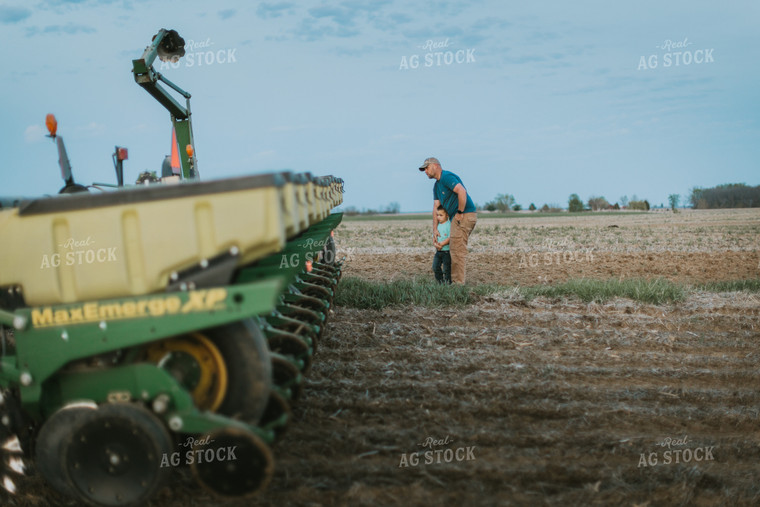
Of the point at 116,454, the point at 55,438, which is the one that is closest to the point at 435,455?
the point at 116,454

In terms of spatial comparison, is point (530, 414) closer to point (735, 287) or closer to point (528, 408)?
point (528, 408)

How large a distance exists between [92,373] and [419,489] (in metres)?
1.91

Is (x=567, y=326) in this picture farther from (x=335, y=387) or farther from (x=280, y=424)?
(x=280, y=424)

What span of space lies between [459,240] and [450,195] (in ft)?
2.30

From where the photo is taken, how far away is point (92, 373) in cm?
356

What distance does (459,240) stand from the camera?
9797 millimetres

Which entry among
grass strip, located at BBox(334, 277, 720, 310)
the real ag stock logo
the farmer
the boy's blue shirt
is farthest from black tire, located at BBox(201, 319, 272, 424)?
the boy's blue shirt

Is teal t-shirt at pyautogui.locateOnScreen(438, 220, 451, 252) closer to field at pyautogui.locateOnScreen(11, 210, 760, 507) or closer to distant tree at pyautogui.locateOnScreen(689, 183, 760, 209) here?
field at pyautogui.locateOnScreen(11, 210, 760, 507)

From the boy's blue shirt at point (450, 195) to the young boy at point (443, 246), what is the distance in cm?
15

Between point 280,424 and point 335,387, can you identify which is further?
point 335,387

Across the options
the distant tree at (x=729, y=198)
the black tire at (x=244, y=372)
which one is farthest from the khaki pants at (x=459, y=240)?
the distant tree at (x=729, y=198)

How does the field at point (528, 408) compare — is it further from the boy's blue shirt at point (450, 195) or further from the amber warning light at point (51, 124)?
the amber warning light at point (51, 124)

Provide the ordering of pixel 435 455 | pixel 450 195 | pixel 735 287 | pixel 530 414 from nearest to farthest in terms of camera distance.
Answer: pixel 435 455 < pixel 530 414 < pixel 450 195 < pixel 735 287

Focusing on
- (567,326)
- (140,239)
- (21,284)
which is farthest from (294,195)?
(567,326)
